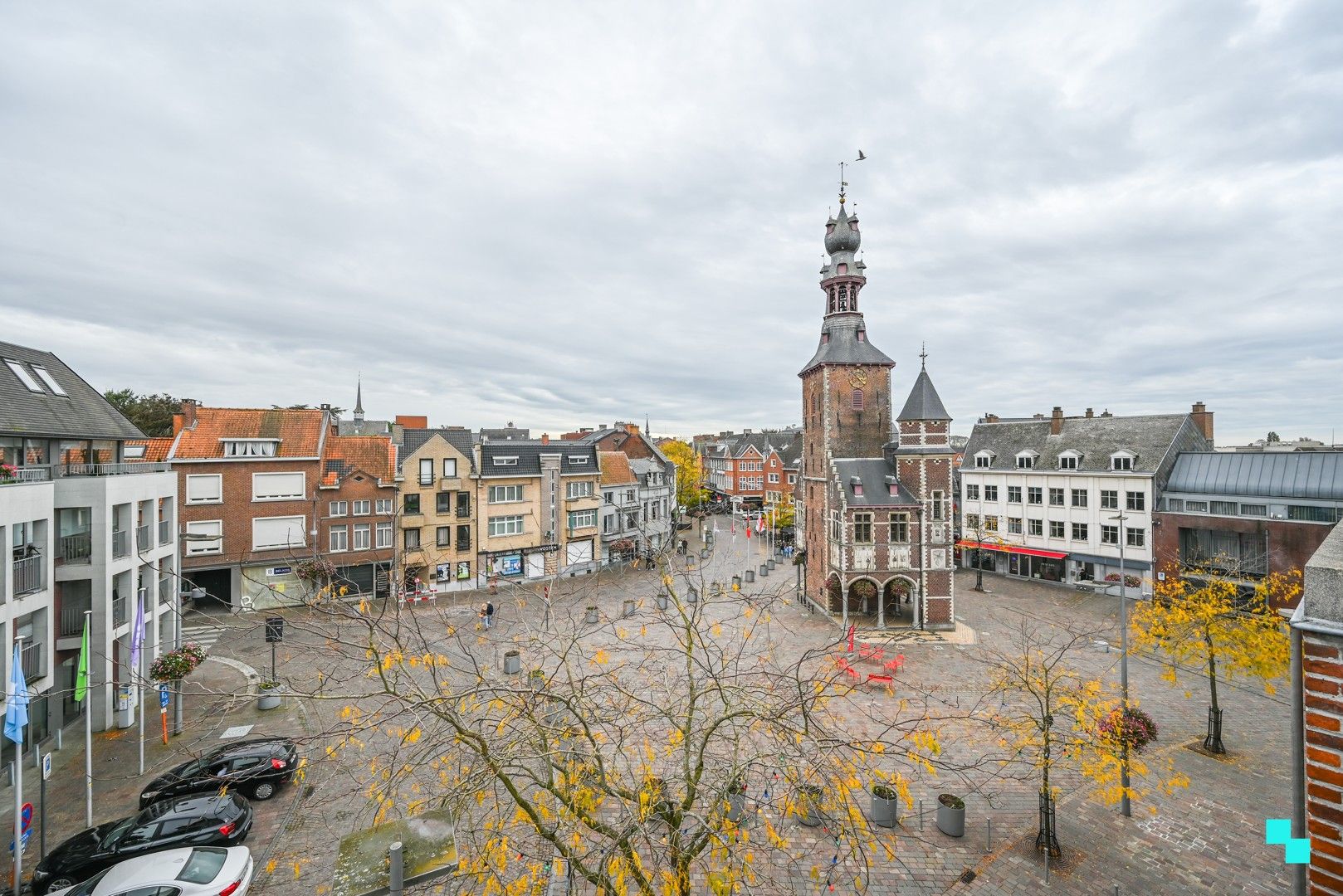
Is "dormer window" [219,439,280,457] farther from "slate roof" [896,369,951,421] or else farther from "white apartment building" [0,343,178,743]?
"slate roof" [896,369,951,421]

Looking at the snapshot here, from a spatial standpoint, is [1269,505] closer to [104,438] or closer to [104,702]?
[104,702]

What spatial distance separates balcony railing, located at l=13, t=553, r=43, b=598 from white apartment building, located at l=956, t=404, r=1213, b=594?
146 ft

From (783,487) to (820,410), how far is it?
1708 inches

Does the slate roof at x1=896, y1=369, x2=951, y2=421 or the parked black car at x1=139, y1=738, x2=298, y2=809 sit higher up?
the slate roof at x1=896, y1=369, x2=951, y2=421

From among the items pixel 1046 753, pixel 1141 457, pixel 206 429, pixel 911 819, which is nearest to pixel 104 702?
pixel 206 429

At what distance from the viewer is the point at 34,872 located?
11453 mm

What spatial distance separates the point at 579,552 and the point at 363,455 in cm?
1507

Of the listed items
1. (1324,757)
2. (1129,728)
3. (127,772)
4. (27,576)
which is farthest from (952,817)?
(27,576)

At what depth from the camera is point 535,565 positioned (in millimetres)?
38438

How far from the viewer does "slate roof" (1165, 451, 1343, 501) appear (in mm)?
27453

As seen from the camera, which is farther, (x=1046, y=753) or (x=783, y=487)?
(x=783, y=487)

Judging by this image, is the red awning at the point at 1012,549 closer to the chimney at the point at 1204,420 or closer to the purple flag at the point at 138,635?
the chimney at the point at 1204,420

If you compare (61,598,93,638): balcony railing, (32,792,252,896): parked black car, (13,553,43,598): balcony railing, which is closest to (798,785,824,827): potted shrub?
(32,792,252,896): parked black car
